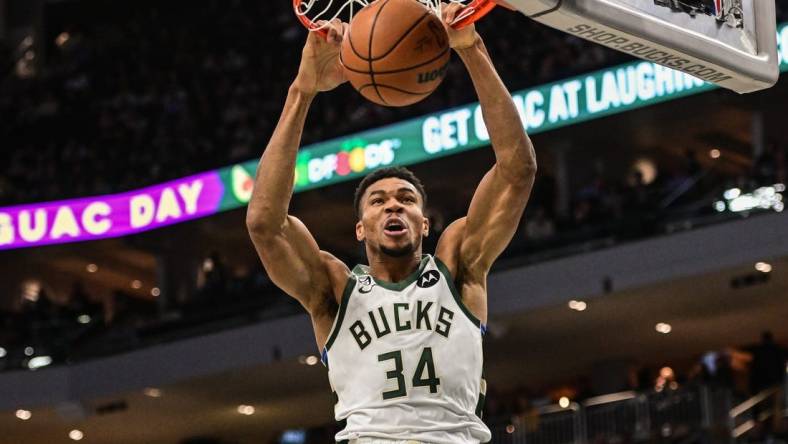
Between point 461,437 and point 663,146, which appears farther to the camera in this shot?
point 663,146

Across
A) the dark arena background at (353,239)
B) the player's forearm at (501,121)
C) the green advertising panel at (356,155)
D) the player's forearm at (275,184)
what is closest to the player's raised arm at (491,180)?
the player's forearm at (501,121)

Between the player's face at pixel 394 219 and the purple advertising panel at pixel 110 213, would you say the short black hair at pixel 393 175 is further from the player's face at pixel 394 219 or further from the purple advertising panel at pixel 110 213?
the purple advertising panel at pixel 110 213

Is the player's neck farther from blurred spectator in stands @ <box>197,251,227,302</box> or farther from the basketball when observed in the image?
blurred spectator in stands @ <box>197,251,227,302</box>

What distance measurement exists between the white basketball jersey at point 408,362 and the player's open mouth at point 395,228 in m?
0.19

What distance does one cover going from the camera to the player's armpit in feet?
19.3

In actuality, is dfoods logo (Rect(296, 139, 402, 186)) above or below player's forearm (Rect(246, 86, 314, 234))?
above

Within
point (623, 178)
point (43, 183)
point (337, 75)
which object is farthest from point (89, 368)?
point (337, 75)

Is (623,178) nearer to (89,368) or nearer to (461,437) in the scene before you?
(89,368)

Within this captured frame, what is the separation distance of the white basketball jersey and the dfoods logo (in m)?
17.3

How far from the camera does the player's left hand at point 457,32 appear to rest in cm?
595

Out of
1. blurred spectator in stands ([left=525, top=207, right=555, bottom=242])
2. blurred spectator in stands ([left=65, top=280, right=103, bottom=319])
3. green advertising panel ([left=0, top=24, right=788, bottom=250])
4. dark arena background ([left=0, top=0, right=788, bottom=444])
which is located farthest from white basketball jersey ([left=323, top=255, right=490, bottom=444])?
blurred spectator in stands ([left=65, top=280, right=103, bottom=319])

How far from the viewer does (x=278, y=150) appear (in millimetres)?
5879

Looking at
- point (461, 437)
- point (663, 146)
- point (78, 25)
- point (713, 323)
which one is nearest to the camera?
point (461, 437)

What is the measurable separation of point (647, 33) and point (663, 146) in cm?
1889
